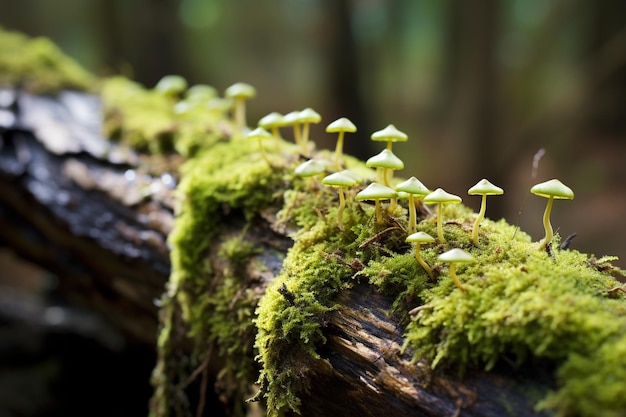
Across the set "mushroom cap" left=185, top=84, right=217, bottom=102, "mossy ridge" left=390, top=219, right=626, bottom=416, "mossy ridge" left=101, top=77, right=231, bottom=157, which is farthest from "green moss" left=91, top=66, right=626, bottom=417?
"mushroom cap" left=185, top=84, right=217, bottom=102

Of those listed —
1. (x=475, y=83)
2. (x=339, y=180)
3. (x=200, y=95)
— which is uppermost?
(x=475, y=83)

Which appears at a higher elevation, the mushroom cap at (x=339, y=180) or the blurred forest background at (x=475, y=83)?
the blurred forest background at (x=475, y=83)

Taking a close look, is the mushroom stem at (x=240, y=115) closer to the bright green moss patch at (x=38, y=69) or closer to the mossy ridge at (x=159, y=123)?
the mossy ridge at (x=159, y=123)

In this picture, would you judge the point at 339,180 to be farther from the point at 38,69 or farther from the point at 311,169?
the point at 38,69

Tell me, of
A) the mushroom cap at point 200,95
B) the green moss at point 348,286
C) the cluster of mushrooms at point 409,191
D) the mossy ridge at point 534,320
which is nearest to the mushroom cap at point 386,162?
the cluster of mushrooms at point 409,191

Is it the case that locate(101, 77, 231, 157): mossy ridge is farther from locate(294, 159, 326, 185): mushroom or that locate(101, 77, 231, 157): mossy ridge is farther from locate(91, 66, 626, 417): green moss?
locate(294, 159, 326, 185): mushroom

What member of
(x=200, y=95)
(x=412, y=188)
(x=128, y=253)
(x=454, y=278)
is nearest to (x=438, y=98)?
(x=200, y=95)
